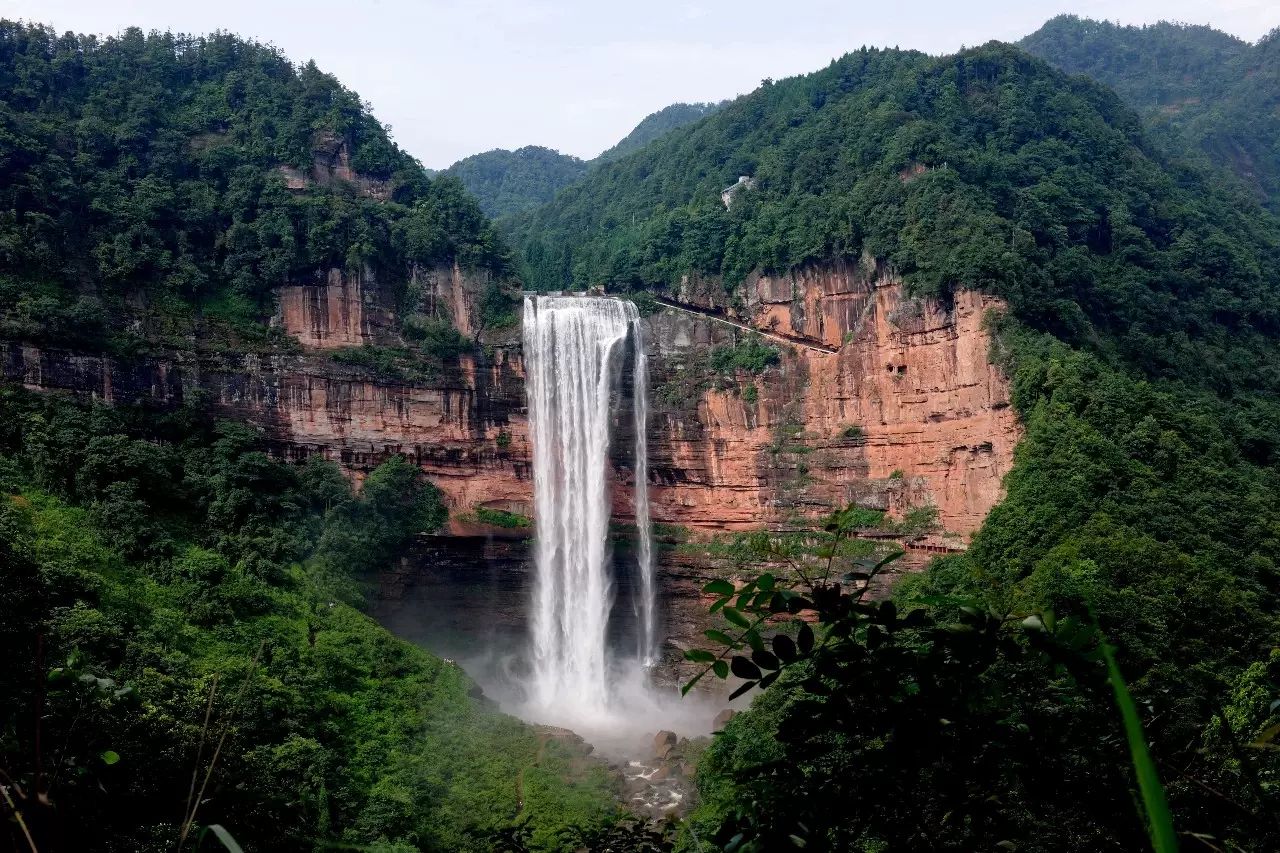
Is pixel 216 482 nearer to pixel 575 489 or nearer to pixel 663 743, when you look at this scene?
pixel 575 489

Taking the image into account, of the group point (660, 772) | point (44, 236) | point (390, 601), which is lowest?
point (660, 772)

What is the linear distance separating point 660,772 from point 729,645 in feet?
71.0

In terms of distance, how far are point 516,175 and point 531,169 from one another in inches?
57.9

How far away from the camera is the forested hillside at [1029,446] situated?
96.1 inches

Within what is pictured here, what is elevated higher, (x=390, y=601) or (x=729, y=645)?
(x=729, y=645)

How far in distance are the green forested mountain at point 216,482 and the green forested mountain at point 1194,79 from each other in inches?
1486

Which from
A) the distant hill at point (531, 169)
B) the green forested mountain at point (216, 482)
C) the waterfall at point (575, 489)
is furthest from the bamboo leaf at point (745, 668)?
the distant hill at point (531, 169)

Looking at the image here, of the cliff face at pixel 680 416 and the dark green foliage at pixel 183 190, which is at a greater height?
the dark green foliage at pixel 183 190

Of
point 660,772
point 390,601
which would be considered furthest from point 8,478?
point 660,772

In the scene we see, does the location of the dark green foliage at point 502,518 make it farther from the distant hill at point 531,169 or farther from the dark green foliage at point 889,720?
the distant hill at point 531,169

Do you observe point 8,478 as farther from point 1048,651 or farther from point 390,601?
point 1048,651

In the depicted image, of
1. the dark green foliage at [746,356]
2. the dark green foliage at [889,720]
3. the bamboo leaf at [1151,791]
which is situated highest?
the dark green foliage at [746,356]

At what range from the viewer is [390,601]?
93.8 feet

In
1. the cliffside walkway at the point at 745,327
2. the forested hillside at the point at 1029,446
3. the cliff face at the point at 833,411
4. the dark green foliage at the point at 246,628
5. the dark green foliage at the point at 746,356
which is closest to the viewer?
the forested hillside at the point at 1029,446
